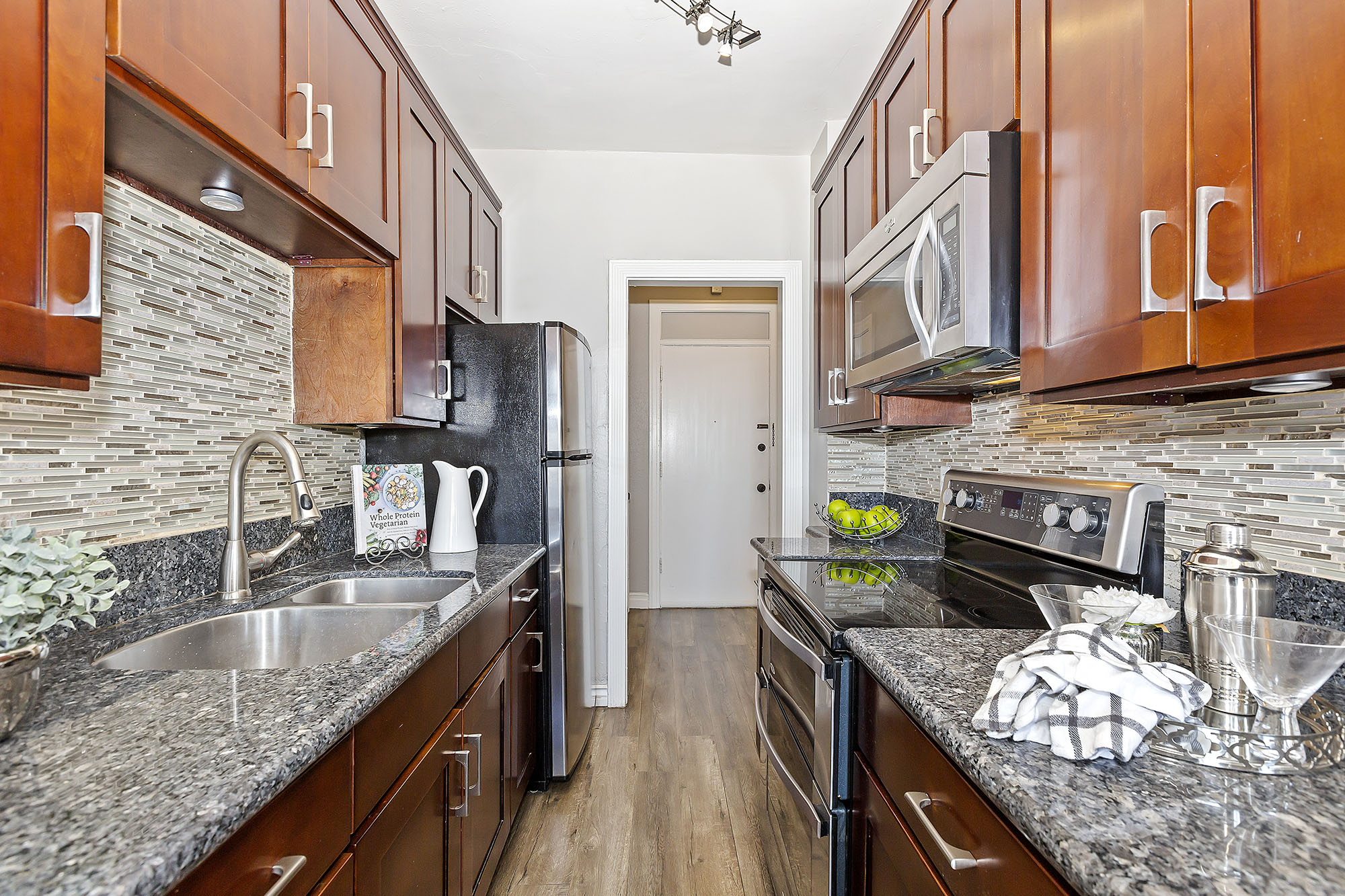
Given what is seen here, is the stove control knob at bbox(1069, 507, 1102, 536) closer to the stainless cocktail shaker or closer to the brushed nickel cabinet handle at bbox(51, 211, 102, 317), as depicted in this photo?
the stainless cocktail shaker

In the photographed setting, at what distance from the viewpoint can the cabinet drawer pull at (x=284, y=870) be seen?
0.72 m

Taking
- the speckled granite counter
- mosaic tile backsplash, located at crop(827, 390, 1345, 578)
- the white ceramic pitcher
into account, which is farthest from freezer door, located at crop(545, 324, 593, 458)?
mosaic tile backsplash, located at crop(827, 390, 1345, 578)

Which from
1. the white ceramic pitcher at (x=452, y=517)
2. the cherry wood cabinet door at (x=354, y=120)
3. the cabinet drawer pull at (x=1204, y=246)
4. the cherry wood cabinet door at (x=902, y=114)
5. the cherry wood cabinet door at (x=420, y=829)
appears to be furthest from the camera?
the white ceramic pitcher at (x=452, y=517)

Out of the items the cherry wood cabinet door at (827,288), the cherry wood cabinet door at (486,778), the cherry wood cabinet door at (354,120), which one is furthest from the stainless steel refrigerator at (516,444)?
the cherry wood cabinet door at (827,288)

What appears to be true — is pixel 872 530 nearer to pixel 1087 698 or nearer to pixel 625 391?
pixel 625 391

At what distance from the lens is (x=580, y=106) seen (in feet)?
8.64

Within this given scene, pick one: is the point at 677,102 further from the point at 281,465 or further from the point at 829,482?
the point at 281,465

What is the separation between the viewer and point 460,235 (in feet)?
7.71

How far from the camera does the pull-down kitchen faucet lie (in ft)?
4.53

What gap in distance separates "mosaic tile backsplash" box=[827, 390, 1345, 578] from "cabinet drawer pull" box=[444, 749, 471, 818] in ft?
4.72

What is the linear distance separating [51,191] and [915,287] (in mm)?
1373

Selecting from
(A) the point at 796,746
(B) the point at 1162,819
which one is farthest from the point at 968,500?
(B) the point at 1162,819

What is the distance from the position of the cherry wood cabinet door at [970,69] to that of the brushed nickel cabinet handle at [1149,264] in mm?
473

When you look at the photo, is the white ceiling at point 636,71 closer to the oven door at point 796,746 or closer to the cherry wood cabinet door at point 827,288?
the cherry wood cabinet door at point 827,288
